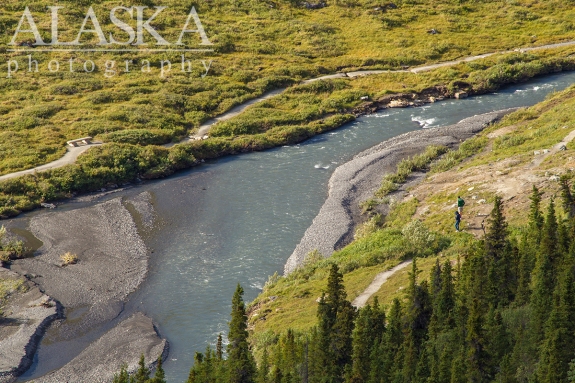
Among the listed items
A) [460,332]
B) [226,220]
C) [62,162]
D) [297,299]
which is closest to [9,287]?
[226,220]

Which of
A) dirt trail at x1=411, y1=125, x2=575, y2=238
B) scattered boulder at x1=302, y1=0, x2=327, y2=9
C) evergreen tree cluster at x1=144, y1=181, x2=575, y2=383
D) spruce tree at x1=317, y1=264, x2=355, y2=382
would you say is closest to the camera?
evergreen tree cluster at x1=144, y1=181, x2=575, y2=383

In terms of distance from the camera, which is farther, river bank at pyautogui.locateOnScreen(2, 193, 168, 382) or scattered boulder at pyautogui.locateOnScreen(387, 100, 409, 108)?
scattered boulder at pyautogui.locateOnScreen(387, 100, 409, 108)

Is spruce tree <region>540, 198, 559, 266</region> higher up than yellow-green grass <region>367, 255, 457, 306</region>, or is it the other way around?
spruce tree <region>540, 198, 559, 266</region>

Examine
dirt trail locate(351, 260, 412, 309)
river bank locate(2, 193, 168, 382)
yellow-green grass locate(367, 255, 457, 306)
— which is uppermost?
yellow-green grass locate(367, 255, 457, 306)

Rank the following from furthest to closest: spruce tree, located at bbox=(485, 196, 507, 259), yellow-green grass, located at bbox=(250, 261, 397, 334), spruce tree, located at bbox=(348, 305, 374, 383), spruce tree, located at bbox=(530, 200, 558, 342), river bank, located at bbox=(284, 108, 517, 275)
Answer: river bank, located at bbox=(284, 108, 517, 275)
yellow-green grass, located at bbox=(250, 261, 397, 334)
spruce tree, located at bbox=(485, 196, 507, 259)
spruce tree, located at bbox=(348, 305, 374, 383)
spruce tree, located at bbox=(530, 200, 558, 342)

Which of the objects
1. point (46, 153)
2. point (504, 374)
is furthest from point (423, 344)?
point (46, 153)

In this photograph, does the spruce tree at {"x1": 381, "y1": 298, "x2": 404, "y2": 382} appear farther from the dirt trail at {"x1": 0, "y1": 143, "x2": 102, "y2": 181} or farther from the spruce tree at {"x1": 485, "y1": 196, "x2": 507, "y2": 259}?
the dirt trail at {"x1": 0, "y1": 143, "x2": 102, "y2": 181}

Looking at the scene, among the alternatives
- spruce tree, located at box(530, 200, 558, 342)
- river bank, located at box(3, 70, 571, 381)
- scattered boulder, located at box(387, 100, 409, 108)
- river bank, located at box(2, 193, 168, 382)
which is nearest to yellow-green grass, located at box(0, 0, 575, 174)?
scattered boulder, located at box(387, 100, 409, 108)

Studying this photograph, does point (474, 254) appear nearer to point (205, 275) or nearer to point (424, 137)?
point (205, 275)
